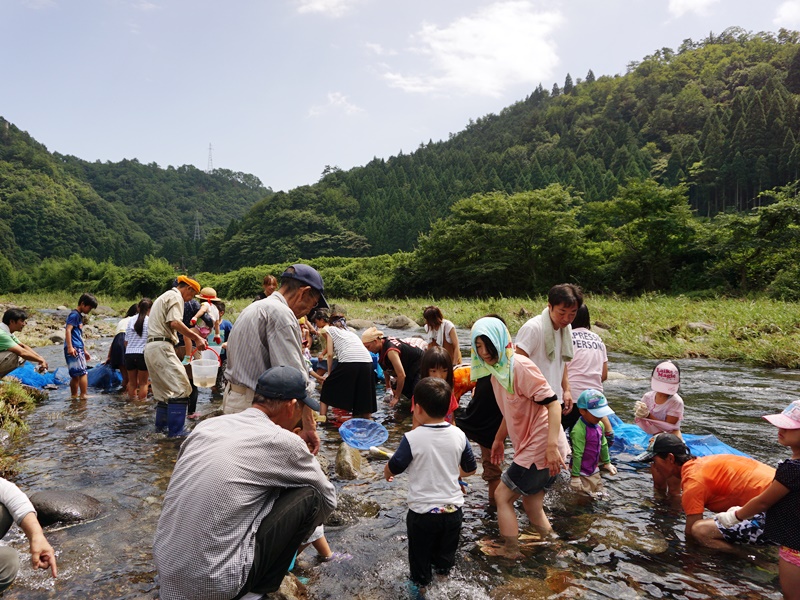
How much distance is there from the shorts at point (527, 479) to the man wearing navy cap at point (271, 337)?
4.42ft

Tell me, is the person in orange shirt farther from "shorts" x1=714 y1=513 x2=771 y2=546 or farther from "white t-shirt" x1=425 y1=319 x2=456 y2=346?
"white t-shirt" x1=425 y1=319 x2=456 y2=346

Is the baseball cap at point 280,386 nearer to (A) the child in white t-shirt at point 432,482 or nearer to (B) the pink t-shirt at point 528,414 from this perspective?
(A) the child in white t-shirt at point 432,482

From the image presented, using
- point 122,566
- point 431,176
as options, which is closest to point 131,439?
point 122,566

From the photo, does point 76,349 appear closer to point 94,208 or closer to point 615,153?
point 615,153

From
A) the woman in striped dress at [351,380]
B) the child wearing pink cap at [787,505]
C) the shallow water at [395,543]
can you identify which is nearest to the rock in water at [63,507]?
the shallow water at [395,543]

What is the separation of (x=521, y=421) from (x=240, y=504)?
2.08 metres

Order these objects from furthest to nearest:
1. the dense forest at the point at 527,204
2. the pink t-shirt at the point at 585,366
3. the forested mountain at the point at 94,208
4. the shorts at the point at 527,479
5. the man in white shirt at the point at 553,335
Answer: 1. the forested mountain at the point at 94,208
2. the dense forest at the point at 527,204
3. the pink t-shirt at the point at 585,366
4. the man in white shirt at the point at 553,335
5. the shorts at the point at 527,479

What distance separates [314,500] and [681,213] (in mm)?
30672

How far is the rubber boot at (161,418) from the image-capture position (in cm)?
669

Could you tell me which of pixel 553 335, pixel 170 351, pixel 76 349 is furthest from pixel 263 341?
pixel 76 349

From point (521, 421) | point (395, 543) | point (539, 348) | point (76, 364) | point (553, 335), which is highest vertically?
point (553, 335)

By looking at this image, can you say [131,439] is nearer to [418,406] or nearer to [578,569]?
[418,406]

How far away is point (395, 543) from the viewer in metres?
4.04

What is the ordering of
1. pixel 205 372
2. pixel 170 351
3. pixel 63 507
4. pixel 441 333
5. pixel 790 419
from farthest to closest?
pixel 441 333, pixel 205 372, pixel 170 351, pixel 63 507, pixel 790 419
